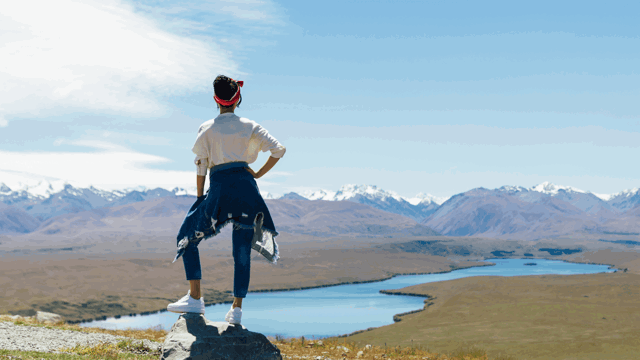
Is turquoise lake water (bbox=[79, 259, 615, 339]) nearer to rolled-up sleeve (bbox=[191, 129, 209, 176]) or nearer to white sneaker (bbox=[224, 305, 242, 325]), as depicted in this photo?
white sneaker (bbox=[224, 305, 242, 325])

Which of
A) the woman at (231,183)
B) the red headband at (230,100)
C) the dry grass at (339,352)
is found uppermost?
the red headband at (230,100)

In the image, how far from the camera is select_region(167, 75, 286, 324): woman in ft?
23.9

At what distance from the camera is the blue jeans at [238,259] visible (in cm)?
739

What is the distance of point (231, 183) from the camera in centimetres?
729

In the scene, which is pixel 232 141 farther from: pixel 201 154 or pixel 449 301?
pixel 449 301

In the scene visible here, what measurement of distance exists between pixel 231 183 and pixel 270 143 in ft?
2.68

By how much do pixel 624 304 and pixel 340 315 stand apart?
184 feet

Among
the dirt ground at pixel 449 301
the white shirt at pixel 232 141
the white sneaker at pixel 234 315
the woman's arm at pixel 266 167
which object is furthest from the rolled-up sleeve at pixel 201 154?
the dirt ground at pixel 449 301

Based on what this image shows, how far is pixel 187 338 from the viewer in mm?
7508

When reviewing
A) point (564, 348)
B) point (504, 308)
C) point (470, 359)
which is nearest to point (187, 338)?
point (470, 359)

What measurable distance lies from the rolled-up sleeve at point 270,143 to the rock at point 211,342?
286 centimetres

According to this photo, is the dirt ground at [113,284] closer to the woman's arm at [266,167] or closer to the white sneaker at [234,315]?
the white sneaker at [234,315]

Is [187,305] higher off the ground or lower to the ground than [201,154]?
lower

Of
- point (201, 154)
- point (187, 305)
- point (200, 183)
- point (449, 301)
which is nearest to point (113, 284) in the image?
point (449, 301)
